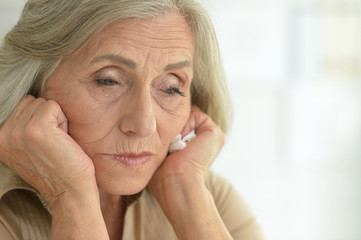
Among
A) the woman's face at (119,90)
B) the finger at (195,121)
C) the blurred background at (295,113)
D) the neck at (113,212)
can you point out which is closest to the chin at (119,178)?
the woman's face at (119,90)

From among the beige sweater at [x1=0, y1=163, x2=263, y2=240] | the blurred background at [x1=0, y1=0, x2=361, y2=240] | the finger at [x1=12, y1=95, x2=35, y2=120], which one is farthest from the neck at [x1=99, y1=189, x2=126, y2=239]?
the blurred background at [x1=0, y1=0, x2=361, y2=240]

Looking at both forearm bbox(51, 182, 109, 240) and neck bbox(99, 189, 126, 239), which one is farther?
neck bbox(99, 189, 126, 239)

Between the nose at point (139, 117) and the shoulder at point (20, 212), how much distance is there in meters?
0.39

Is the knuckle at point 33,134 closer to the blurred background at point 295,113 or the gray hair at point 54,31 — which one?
the gray hair at point 54,31

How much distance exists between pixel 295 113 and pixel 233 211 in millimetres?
1765

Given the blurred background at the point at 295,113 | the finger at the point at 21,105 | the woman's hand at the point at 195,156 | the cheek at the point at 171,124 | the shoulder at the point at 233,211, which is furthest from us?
the blurred background at the point at 295,113

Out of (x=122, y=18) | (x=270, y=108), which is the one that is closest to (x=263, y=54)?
(x=270, y=108)

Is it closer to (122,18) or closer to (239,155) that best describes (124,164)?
(122,18)

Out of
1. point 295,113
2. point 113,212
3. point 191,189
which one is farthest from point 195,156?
point 295,113

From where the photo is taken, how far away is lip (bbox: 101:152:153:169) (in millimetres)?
1429

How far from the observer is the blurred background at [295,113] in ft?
10.7

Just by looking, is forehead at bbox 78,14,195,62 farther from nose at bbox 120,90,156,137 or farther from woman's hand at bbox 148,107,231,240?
woman's hand at bbox 148,107,231,240

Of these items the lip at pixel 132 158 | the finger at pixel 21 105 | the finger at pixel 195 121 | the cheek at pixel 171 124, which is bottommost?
the finger at pixel 195 121

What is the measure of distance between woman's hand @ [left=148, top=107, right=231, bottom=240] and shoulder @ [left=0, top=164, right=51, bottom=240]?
0.40 m
